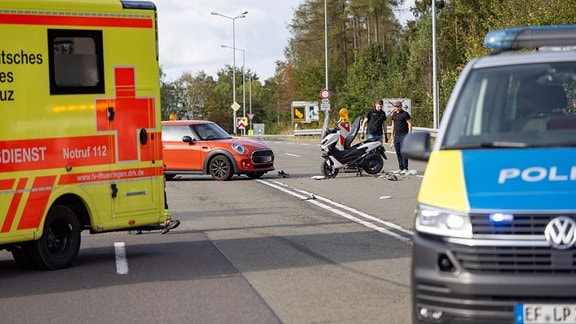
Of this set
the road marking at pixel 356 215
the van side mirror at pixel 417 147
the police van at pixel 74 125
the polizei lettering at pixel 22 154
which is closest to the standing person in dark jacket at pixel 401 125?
the road marking at pixel 356 215

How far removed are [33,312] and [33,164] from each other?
2323mm

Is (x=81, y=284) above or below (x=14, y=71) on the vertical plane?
below

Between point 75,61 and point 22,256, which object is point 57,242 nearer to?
point 22,256

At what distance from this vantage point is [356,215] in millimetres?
17125

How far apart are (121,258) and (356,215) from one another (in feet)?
16.9

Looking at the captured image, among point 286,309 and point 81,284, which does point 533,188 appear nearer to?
point 286,309

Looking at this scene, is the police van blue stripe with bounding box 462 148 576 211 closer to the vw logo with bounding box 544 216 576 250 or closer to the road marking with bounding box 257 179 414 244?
the vw logo with bounding box 544 216 576 250

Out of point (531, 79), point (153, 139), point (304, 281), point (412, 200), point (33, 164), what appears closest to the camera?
point (531, 79)

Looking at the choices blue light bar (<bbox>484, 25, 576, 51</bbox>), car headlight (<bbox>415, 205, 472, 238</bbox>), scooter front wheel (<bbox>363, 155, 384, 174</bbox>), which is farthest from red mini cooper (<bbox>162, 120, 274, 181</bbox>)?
car headlight (<bbox>415, 205, 472, 238</bbox>)

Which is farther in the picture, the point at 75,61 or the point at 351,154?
the point at 351,154

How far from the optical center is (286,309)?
9227 millimetres

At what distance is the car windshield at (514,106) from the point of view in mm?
7453

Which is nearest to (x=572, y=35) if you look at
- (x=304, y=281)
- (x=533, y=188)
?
(x=533, y=188)

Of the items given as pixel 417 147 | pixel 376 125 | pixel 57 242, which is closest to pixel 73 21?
pixel 57 242
